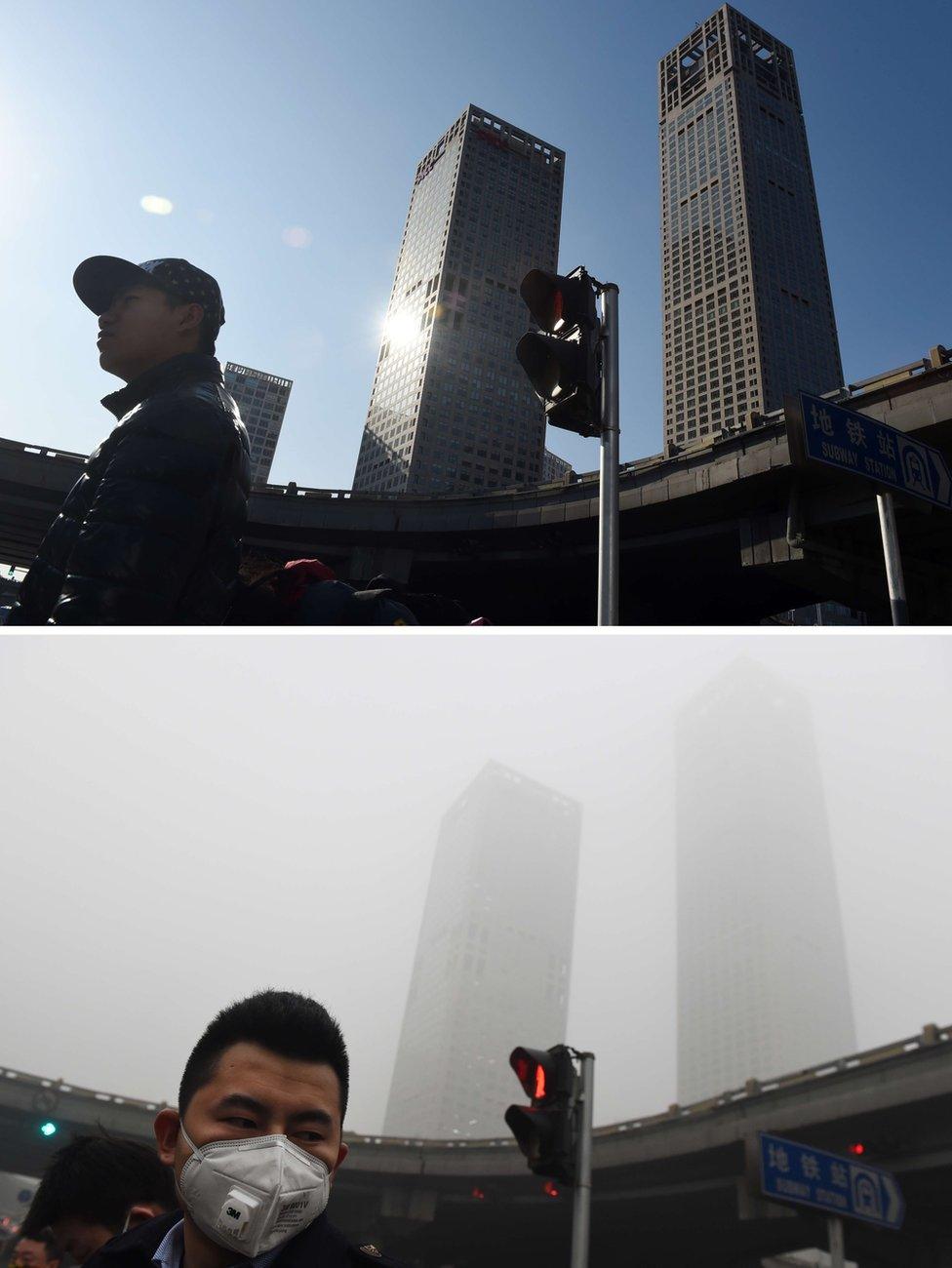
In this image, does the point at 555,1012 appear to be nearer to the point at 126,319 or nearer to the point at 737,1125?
the point at 126,319

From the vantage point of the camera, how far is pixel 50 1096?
3.80 meters

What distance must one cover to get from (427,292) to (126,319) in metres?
178

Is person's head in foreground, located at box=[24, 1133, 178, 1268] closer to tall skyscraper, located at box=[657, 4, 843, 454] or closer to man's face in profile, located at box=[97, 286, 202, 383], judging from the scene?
man's face in profile, located at box=[97, 286, 202, 383]

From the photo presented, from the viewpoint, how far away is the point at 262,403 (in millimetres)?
179625

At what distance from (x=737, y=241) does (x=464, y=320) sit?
60193 mm

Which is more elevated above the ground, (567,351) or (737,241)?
(737,241)

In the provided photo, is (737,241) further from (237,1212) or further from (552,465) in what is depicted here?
(237,1212)

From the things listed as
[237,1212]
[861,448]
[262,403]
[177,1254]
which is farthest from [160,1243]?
[262,403]

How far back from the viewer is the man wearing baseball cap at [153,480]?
205 centimetres

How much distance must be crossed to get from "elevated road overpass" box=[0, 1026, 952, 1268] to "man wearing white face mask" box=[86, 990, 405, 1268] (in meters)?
1.52

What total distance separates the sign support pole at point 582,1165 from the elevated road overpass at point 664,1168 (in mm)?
785

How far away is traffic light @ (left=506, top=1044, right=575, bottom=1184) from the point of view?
467 cm

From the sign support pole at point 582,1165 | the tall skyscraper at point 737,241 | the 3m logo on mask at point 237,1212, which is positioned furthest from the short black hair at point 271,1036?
the tall skyscraper at point 737,241

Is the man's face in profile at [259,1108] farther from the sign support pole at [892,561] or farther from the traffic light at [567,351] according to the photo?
the sign support pole at [892,561]
